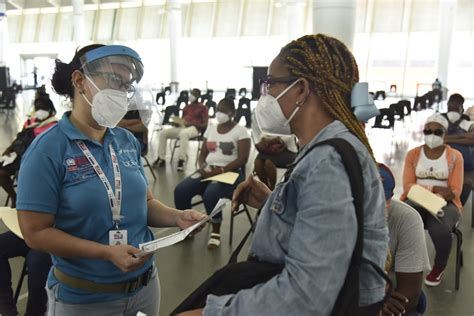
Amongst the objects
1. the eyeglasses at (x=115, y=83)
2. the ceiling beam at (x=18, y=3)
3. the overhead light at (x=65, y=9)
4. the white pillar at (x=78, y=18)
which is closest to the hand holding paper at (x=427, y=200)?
the eyeglasses at (x=115, y=83)

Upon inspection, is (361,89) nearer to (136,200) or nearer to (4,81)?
(136,200)

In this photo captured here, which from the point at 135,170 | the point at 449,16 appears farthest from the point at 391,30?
the point at 135,170

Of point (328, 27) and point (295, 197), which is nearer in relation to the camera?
point (295, 197)

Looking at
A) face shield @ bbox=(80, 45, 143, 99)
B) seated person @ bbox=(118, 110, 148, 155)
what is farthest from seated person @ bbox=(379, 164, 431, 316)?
seated person @ bbox=(118, 110, 148, 155)

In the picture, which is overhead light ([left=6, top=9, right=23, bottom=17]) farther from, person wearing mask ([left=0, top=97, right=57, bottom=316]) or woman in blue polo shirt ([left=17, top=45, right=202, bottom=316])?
woman in blue polo shirt ([left=17, top=45, right=202, bottom=316])

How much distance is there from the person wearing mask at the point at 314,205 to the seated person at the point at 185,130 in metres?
6.59

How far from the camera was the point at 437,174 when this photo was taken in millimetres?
4027

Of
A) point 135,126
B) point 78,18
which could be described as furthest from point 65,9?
point 135,126

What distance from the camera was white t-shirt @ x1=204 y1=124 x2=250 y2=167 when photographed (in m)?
4.99

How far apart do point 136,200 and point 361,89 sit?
100cm

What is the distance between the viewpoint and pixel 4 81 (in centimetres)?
1786

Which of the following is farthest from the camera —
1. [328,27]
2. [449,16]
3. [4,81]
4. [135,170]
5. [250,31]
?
[250,31]

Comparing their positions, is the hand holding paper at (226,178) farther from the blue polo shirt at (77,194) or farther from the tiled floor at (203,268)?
the blue polo shirt at (77,194)

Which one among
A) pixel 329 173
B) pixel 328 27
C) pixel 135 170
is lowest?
pixel 135 170
